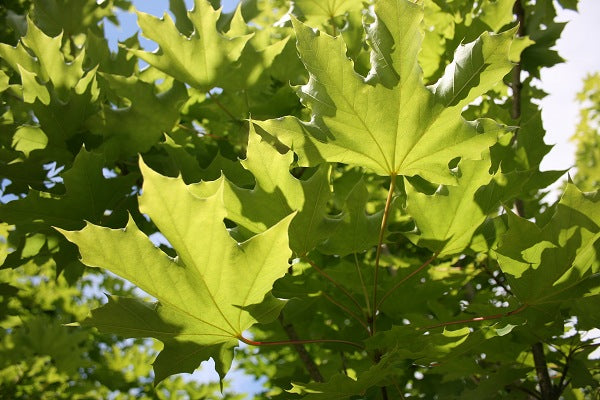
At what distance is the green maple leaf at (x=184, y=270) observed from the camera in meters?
0.91

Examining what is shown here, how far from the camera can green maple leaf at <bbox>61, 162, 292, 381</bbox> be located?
35.7 inches

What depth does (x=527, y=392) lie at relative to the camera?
1.62m

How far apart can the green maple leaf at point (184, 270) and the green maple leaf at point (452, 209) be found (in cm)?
40

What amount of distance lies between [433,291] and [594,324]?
40 cm

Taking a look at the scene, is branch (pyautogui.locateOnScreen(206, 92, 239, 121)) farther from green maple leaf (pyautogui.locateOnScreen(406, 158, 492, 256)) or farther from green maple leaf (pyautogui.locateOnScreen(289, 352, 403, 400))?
green maple leaf (pyautogui.locateOnScreen(289, 352, 403, 400))

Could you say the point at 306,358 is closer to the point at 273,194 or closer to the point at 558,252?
the point at 273,194

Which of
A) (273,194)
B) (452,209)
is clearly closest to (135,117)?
(273,194)

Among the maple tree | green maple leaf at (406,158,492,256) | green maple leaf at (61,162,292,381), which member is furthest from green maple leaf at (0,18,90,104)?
green maple leaf at (406,158,492,256)

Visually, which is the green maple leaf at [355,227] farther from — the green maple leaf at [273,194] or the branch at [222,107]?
the branch at [222,107]

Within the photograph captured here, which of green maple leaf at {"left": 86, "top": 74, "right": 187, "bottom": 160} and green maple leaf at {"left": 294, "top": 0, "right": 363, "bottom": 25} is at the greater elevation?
green maple leaf at {"left": 294, "top": 0, "right": 363, "bottom": 25}

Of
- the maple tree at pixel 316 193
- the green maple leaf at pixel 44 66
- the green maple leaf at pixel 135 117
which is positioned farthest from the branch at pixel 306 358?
the green maple leaf at pixel 44 66

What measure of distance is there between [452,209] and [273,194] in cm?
41

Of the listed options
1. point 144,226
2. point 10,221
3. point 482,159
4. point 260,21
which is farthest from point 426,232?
point 260,21

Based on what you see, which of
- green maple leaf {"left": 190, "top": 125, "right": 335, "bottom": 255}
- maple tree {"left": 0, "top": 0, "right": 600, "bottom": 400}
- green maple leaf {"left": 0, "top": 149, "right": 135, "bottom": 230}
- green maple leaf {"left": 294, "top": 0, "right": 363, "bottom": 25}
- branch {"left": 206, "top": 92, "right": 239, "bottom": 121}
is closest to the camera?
maple tree {"left": 0, "top": 0, "right": 600, "bottom": 400}
